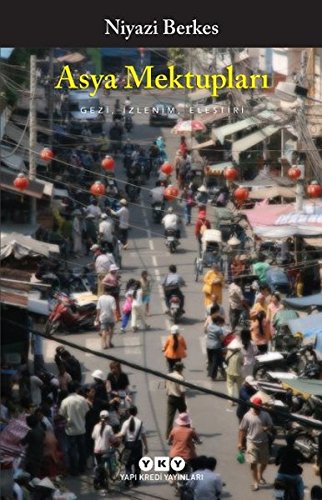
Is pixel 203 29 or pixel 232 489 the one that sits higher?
pixel 203 29

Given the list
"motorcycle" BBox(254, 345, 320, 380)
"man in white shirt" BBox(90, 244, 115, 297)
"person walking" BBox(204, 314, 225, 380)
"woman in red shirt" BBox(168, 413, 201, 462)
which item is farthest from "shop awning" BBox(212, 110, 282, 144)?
"woman in red shirt" BBox(168, 413, 201, 462)

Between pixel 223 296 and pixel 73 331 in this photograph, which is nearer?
pixel 73 331

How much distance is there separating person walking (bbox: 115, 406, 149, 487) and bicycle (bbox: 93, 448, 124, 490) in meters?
0.16

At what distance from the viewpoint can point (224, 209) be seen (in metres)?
30.8

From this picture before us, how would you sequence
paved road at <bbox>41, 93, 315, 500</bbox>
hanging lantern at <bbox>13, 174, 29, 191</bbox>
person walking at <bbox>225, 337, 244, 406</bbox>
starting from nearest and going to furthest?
1. paved road at <bbox>41, 93, 315, 500</bbox>
2. person walking at <bbox>225, 337, 244, 406</bbox>
3. hanging lantern at <bbox>13, 174, 29, 191</bbox>

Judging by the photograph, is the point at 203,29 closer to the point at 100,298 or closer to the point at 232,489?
the point at 232,489

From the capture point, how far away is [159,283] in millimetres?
27891

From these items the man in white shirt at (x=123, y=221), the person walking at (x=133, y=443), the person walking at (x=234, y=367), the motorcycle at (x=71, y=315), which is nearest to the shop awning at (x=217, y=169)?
the man in white shirt at (x=123, y=221)

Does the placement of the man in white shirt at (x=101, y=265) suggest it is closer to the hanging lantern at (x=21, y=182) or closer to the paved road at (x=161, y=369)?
the paved road at (x=161, y=369)

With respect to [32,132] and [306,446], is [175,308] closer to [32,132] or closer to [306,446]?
[32,132]

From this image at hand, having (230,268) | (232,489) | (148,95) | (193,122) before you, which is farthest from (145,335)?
(193,122)

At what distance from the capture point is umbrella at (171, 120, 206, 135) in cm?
3516

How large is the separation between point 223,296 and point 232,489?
29.4 feet

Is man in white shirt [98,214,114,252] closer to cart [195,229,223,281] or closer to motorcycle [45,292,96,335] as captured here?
cart [195,229,223,281]
